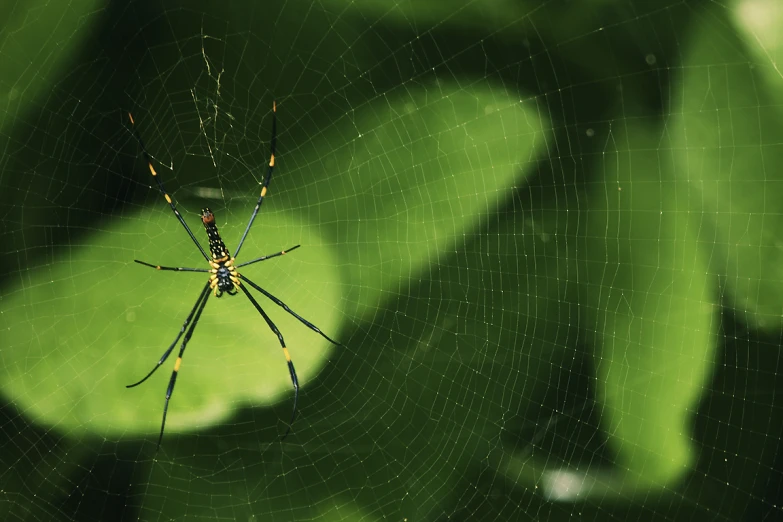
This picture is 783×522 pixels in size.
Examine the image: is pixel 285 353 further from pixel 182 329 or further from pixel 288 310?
pixel 182 329

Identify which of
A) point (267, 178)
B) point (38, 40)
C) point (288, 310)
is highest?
point (38, 40)

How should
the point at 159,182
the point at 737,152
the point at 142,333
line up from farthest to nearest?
the point at 142,333 < the point at 159,182 < the point at 737,152

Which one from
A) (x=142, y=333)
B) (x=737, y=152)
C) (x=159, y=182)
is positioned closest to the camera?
(x=737, y=152)

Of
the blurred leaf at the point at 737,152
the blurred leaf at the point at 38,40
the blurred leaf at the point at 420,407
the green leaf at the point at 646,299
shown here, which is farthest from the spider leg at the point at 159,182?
the blurred leaf at the point at 737,152

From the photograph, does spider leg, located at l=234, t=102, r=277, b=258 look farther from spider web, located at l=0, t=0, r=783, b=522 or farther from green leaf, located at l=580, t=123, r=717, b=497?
green leaf, located at l=580, t=123, r=717, b=497

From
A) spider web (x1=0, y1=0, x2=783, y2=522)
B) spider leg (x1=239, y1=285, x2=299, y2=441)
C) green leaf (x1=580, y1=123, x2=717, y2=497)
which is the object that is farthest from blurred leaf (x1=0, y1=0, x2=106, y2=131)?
green leaf (x1=580, y1=123, x2=717, y2=497)

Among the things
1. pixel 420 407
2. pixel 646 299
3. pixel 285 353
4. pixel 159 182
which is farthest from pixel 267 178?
pixel 646 299

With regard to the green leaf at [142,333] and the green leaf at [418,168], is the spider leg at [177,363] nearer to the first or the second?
the green leaf at [142,333]

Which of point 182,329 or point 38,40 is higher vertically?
point 38,40
